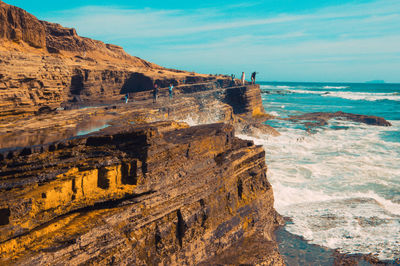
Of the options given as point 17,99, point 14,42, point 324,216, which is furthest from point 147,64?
point 324,216

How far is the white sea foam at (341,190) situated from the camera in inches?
424

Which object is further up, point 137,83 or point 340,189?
point 137,83

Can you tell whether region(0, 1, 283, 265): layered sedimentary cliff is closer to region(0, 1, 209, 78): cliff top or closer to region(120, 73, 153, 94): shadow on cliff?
region(0, 1, 209, 78): cliff top

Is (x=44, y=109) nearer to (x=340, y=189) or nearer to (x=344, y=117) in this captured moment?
(x=340, y=189)

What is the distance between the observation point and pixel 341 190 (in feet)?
50.3

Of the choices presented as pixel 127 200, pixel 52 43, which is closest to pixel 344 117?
pixel 52 43

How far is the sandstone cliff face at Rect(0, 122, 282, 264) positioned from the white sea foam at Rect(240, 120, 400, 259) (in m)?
3.90

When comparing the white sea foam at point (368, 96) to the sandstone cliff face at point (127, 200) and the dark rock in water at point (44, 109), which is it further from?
the sandstone cliff face at point (127, 200)

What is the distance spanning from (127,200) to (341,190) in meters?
12.5

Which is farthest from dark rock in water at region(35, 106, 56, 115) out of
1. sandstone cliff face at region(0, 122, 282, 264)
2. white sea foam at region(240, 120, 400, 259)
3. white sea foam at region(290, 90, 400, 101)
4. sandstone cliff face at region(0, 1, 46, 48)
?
white sea foam at region(290, 90, 400, 101)

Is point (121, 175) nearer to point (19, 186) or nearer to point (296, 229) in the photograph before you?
point (19, 186)

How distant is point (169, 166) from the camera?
7.12 metres

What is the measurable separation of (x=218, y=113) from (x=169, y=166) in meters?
22.8

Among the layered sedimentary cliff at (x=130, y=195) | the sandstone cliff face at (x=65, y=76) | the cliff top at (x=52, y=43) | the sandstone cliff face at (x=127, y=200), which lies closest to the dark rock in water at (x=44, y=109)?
the sandstone cliff face at (x=65, y=76)
